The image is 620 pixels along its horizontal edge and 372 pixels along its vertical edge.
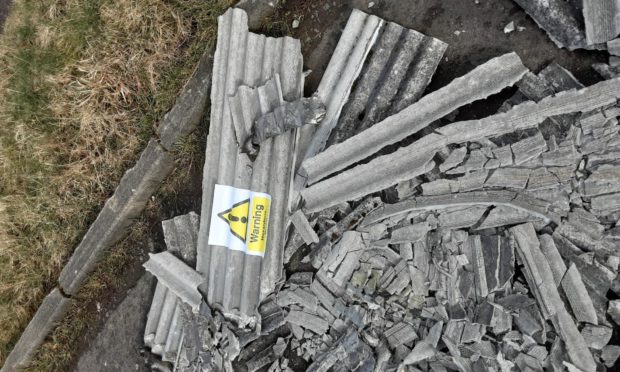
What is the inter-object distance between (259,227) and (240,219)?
0.56 feet

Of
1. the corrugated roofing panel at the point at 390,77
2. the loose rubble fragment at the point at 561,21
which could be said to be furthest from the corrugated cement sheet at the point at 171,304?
the loose rubble fragment at the point at 561,21

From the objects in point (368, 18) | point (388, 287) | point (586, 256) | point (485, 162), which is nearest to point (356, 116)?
point (368, 18)

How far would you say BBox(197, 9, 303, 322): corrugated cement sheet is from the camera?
11.3 feet

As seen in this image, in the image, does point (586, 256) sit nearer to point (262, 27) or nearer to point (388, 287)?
point (388, 287)

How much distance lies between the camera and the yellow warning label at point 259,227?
Result: 3.35 metres

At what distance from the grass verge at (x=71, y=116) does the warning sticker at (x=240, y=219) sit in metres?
0.66

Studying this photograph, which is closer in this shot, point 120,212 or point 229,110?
point 229,110

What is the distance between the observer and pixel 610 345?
108 inches

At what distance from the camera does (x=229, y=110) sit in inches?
139

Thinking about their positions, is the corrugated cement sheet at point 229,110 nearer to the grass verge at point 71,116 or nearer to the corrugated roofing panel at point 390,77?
the grass verge at point 71,116

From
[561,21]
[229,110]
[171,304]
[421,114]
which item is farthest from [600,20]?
[171,304]

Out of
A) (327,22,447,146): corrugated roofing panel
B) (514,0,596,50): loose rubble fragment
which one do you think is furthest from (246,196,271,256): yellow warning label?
(514,0,596,50): loose rubble fragment

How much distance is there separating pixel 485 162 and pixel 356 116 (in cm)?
89

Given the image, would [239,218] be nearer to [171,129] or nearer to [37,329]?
[171,129]
